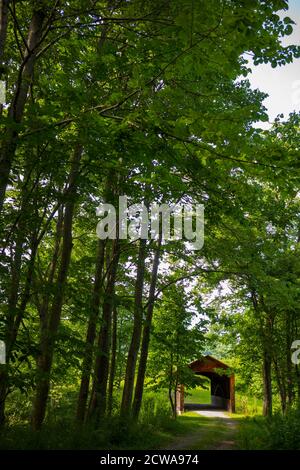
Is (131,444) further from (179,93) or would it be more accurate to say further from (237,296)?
(237,296)

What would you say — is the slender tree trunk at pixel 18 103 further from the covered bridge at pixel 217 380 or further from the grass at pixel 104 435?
the covered bridge at pixel 217 380

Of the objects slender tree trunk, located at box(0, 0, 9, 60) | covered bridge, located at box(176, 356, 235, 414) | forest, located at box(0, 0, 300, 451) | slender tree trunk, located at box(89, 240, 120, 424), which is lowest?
covered bridge, located at box(176, 356, 235, 414)

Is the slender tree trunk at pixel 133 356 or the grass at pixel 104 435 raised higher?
the slender tree trunk at pixel 133 356

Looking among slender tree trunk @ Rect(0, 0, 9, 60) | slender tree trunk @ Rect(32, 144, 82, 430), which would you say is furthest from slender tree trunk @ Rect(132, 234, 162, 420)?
slender tree trunk @ Rect(0, 0, 9, 60)

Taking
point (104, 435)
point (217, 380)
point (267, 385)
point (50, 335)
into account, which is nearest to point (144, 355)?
point (104, 435)

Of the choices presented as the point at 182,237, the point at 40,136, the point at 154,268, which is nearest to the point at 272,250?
the point at 182,237

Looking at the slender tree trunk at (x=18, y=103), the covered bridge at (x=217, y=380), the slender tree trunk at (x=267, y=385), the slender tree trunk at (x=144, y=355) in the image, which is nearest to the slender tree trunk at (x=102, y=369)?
the slender tree trunk at (x=144, y=355)

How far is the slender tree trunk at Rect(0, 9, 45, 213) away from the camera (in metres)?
5.07

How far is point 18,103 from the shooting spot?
5.85m

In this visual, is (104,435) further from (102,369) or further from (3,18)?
(3,18)

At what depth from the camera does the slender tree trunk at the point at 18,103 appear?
5074 millimetres

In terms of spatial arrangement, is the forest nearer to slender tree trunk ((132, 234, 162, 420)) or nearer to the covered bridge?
slender tree trunk ((132, 234, 162, 420))
